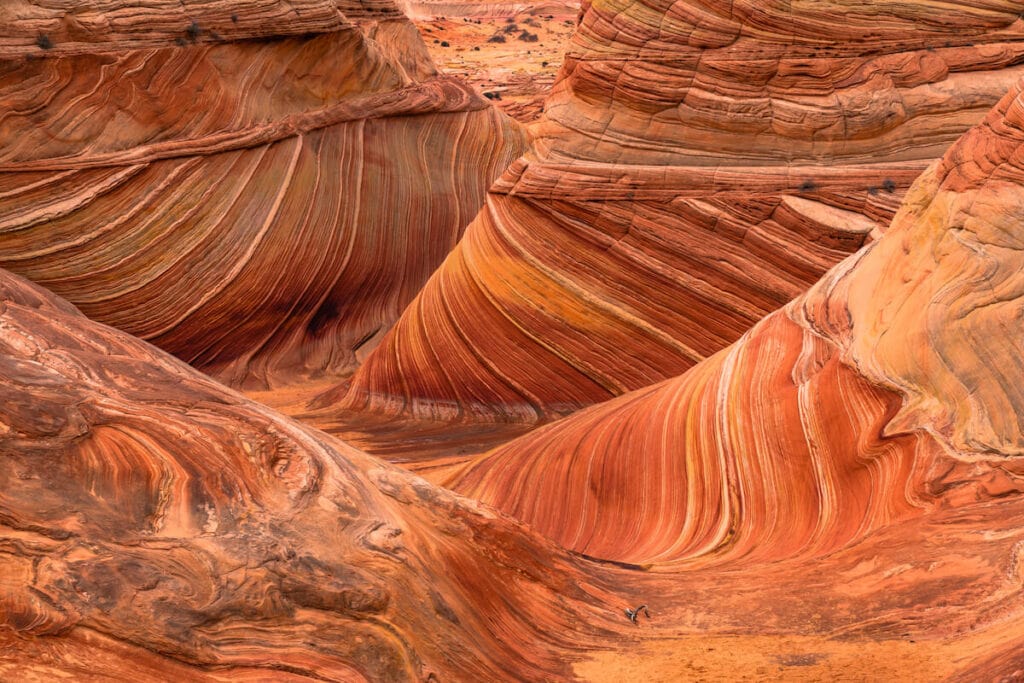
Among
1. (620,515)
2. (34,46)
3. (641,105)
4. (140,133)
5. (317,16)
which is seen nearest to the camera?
(620,515)

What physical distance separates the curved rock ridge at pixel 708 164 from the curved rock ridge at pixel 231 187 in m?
3.71

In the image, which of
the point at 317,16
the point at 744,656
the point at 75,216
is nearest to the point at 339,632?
the point at 744,656

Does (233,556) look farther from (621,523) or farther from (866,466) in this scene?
(621,523)

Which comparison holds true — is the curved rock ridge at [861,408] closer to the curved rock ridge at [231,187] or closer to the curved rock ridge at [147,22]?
the curved rock ridge at [231,187]

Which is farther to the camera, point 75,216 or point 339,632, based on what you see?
point 75,216

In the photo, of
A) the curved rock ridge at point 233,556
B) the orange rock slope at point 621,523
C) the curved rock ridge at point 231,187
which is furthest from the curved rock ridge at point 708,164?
the curved rock ridge at point 233,556

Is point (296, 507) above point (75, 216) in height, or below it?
above

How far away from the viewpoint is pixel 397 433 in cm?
923

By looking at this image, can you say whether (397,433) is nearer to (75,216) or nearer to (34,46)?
(75,216)

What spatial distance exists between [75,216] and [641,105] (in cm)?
576

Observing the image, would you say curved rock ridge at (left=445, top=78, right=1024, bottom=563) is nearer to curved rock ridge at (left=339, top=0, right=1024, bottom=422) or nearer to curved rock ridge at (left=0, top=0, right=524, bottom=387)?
curved rock ridge at (left=339, top=0, right=1024, bottom=422)

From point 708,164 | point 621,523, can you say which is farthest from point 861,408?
point 708,164

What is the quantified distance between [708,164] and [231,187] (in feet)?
17.9

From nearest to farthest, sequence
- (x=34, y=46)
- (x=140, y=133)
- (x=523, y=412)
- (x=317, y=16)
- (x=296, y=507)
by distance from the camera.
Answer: (x=296, y=507), (x=523, y=412), (x=34, y=46), (x=140, y=133), (x=317, y=16)
